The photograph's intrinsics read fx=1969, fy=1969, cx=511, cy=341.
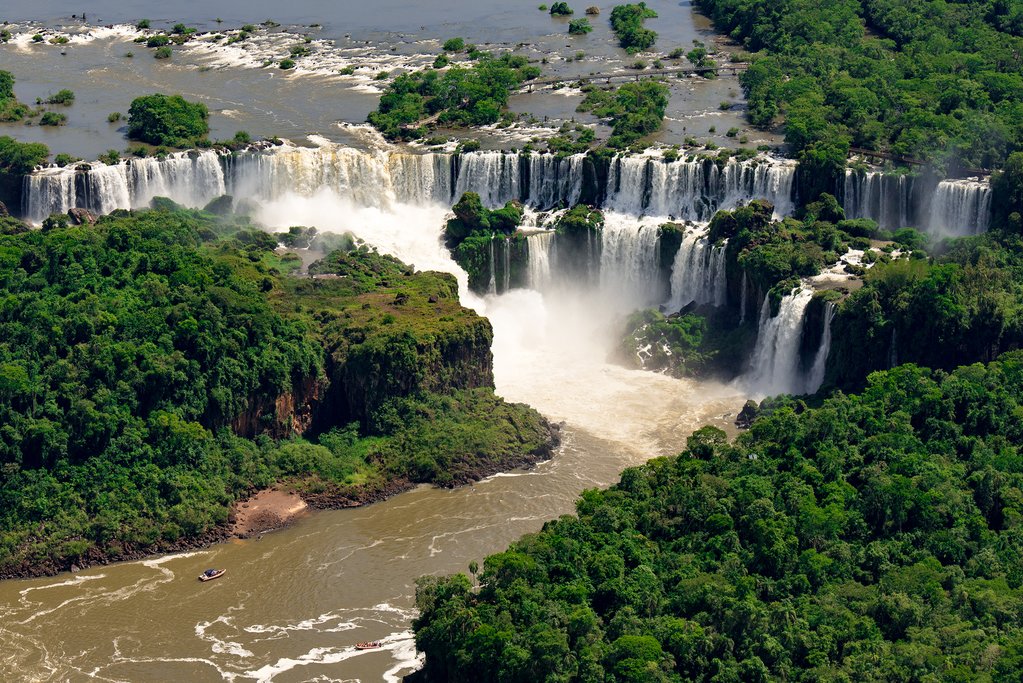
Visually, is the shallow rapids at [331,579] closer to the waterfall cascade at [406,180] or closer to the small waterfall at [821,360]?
the small waterfall at [821,360]

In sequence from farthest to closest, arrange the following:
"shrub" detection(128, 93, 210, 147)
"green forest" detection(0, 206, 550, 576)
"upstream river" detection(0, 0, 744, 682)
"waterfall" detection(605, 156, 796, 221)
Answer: "shrub" detection(128, 93, 210, 147), "waterfall" detection(605, 156, 796, 221), "green forest" detection(0, 206, 550, 576), "upstream river" detection(0, 0, 744, 682)

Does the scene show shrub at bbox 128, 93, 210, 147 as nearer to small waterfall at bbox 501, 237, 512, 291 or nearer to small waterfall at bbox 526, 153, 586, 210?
small waterfall at bbox 526, 153, 586, 210

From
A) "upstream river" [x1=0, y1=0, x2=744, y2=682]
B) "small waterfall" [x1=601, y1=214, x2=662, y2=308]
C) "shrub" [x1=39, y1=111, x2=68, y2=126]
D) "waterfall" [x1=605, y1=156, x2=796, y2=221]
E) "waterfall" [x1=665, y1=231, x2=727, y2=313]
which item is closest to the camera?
"upstream river" [x1=0, y1=0, x2=744, y2=682]

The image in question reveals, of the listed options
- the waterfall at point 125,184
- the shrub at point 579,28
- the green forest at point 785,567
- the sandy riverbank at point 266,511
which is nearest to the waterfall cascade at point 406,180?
the waterfall at point 125,184

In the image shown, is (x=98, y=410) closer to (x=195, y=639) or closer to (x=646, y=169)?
(x=195, y=639)

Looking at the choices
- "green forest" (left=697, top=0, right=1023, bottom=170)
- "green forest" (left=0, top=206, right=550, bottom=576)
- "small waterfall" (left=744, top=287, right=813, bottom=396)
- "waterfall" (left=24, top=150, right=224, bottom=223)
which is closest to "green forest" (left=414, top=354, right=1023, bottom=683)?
"small waterfall" (left=744, top=287, right=813, bottom=396)

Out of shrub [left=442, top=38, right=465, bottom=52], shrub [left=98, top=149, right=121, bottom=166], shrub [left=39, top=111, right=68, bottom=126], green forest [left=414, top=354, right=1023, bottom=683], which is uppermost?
shrub [left=442, top=38, right=465, bottom=52]
